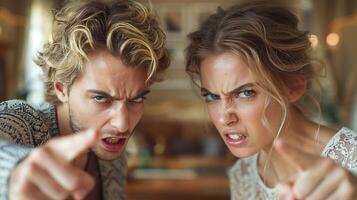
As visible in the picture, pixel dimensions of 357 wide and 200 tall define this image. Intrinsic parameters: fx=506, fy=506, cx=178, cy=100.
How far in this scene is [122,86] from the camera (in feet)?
4.55

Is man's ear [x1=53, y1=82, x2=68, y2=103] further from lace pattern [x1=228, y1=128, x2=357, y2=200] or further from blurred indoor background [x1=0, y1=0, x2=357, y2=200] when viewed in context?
blurred indoor background [x1=0, y1=0, x2=357, y2=200]

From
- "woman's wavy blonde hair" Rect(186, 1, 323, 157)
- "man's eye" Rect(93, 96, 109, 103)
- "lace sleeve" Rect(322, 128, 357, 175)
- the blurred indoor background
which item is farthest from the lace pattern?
the blurred indoor background

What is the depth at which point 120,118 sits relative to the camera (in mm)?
1370

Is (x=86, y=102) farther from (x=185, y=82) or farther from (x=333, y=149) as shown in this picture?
(x=185, y=82)

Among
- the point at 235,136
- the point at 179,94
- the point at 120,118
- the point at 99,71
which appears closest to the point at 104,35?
the point at 99,71

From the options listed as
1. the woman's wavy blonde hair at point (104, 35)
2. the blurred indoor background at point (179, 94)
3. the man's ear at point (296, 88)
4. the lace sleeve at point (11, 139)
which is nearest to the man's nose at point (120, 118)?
the woman's wavy blonde hair at point (104, 35)

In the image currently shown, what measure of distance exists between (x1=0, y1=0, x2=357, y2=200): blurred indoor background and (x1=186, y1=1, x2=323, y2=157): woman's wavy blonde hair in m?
1.80

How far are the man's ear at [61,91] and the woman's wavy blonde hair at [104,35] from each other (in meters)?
0.02

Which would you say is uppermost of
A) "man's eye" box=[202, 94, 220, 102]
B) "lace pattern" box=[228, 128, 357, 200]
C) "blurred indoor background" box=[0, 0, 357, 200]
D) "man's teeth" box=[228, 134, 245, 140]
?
"man's eye" box=[202, 94, 220, 102]

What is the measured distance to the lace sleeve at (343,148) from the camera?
1465 mm

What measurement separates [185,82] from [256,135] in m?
5.54

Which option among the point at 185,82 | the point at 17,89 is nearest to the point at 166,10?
the point at 185,82

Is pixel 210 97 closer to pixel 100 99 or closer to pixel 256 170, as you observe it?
pixel 100 99

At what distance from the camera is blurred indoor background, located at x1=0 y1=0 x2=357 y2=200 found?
3.73m
